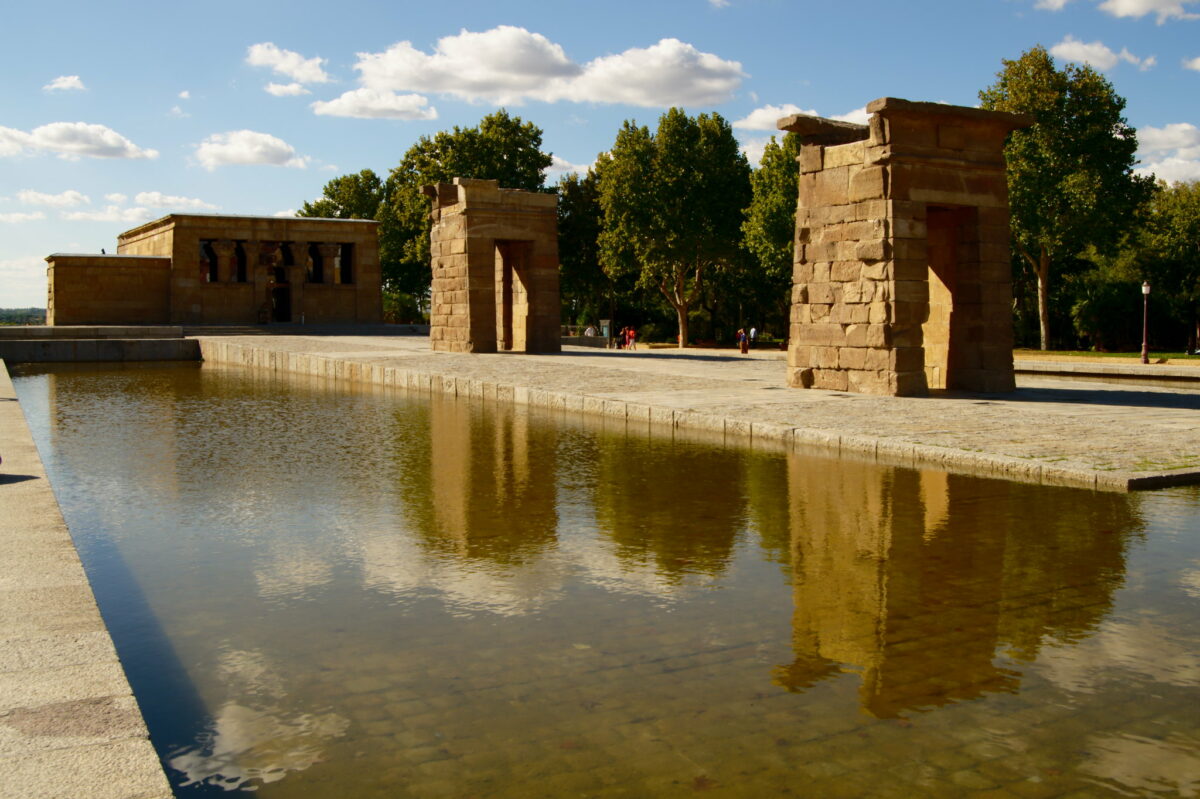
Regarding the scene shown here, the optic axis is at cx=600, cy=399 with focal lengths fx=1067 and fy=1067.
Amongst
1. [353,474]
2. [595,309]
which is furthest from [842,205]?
[595,309]

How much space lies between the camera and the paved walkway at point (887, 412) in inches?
358

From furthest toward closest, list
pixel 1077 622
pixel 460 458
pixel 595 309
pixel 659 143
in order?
pixel 595 309
pixel 659 143
pixel 460 458
pixel 1077 622

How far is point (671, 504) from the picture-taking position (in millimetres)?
7781

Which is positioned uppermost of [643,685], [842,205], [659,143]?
[659,143]

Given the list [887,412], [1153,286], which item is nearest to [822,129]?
[887,412]

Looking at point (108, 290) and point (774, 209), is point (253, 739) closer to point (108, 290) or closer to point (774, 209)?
point (108, 290)

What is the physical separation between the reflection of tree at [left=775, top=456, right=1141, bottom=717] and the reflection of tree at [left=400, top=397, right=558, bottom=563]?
1768 mm

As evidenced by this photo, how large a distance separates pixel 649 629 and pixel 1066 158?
127 ft

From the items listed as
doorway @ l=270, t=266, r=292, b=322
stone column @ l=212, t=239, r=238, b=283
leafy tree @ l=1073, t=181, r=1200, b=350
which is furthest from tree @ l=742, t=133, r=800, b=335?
stone column @ l=212, t=239, r=238, b=283

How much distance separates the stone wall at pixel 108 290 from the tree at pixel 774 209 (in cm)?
2436

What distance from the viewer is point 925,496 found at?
8000 millimetres

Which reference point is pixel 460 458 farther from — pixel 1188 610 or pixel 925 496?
pixel 1188 610

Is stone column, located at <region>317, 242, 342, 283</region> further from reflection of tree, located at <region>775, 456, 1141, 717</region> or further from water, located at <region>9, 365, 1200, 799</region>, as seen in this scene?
reflection of tree, located at <region>775, 456, 1141, 717</region>

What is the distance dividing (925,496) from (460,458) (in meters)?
4.39
